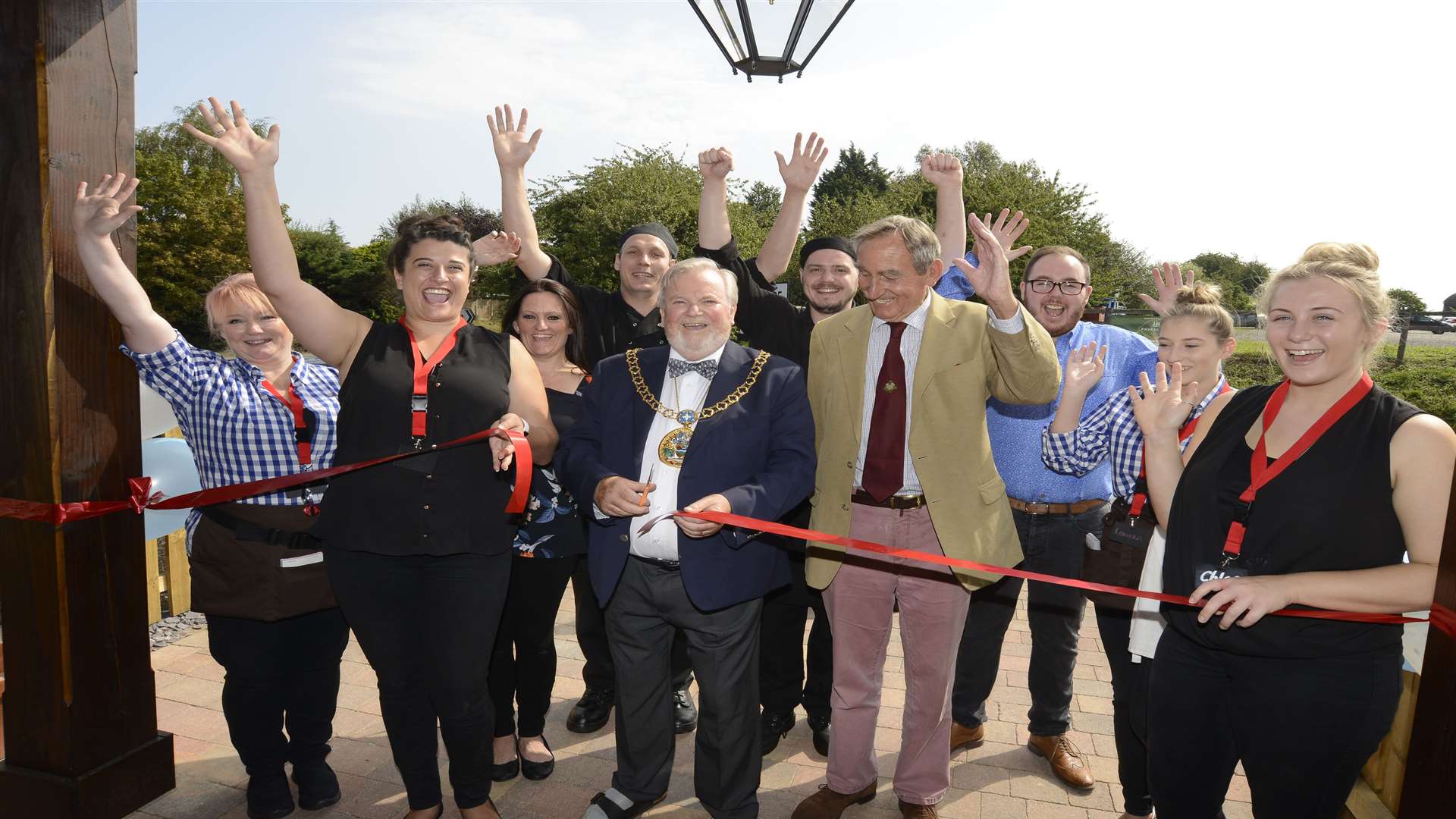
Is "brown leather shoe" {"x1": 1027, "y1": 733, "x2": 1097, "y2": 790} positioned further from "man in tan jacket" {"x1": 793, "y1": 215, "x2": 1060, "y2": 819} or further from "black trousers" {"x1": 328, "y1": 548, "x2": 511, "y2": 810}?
"black trousers" {"x1": 328, "y1": 548, "x2": 511, "y2": 810}

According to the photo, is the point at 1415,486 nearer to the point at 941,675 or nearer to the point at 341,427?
the point at 941,675

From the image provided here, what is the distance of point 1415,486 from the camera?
221cm

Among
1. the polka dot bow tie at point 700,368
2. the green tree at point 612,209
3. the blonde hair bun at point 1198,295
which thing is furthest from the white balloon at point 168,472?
the green tree at point 612,209

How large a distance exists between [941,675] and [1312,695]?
4.67ft

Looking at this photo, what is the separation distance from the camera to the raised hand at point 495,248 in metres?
4.10

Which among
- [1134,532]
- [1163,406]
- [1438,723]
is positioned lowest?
[1438,723]

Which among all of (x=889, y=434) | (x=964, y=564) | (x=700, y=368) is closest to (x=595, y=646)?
(x=700, y=368)

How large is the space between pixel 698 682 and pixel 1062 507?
174cm

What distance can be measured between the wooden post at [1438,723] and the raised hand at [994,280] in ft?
A: 4.56

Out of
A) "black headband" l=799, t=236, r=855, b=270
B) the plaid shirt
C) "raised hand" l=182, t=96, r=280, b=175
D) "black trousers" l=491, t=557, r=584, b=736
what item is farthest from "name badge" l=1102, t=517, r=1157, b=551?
"raised hand" l=182, t=96, r=280, b=175

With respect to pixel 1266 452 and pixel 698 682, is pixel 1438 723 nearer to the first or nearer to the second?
pixel 1266 452

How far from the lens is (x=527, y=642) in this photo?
3926 mm

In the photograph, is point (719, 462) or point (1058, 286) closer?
point (719, 462)

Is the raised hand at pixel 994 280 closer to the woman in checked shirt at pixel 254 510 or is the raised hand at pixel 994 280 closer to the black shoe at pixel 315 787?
the woman in checked shirt at pixel 254 510
